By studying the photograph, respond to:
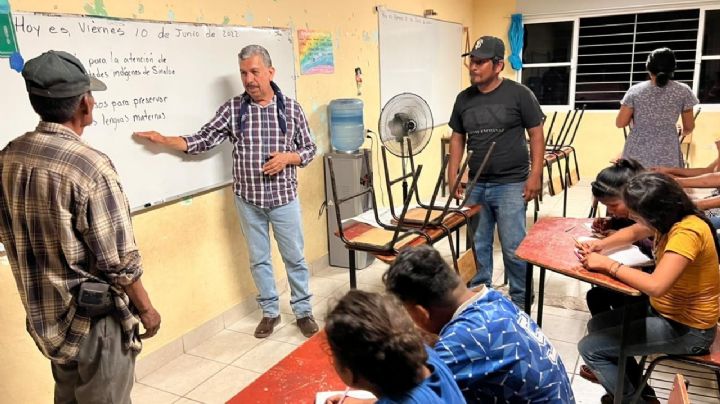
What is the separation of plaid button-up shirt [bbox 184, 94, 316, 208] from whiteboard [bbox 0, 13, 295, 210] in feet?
0.38

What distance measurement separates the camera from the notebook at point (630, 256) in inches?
78.5

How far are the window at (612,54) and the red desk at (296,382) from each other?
628cm

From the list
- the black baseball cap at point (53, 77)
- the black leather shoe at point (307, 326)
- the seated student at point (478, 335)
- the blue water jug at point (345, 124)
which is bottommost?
the black leather shoe at point (307, 326)

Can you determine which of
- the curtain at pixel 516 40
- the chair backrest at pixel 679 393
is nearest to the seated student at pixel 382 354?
the chair backrest at pixel 679 393

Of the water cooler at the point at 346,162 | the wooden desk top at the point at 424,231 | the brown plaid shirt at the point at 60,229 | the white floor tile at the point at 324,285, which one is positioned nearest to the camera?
the brown plaid shirt at the point at 60,229

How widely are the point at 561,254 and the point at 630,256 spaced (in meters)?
0.25

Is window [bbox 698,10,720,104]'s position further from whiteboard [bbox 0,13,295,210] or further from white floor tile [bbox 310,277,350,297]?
whiteboard [bbox 0,13,295,210]

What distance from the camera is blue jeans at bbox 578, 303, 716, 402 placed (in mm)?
1780

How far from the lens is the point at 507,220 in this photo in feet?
9.50

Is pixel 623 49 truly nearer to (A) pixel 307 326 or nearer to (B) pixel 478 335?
(A) pixel 307 326

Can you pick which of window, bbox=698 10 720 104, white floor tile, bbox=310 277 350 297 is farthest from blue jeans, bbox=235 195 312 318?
window, bbox=698 10 720 104

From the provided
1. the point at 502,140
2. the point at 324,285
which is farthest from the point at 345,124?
the point at 502,140

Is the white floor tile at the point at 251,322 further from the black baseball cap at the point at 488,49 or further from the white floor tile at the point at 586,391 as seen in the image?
the black baseball cap at the point at 488,49

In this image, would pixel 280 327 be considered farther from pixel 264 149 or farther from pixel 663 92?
pixel 663 92
